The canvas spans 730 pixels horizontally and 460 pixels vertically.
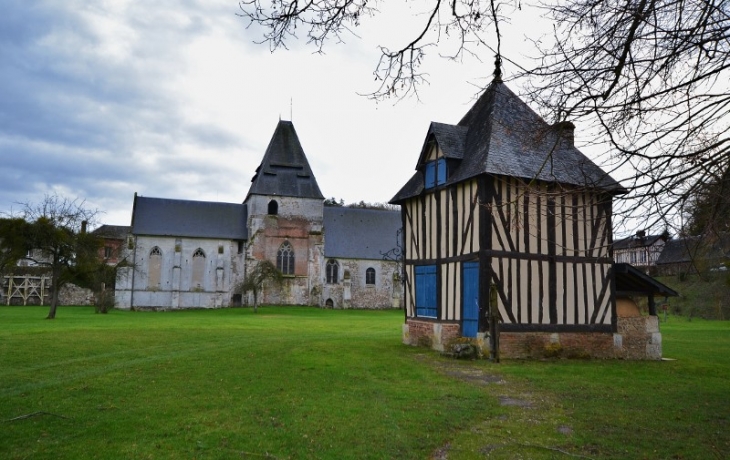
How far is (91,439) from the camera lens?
20.0 feet

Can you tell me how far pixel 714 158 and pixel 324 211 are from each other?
4459 centimetres

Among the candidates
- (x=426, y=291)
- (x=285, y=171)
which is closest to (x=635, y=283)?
(x=426, y=291)

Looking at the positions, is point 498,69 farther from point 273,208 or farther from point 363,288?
point 363,288

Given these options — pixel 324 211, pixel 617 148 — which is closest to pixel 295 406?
pixel 617 148

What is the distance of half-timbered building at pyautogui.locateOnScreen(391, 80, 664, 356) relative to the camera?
1375cm

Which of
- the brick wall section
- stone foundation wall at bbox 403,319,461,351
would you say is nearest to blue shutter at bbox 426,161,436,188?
stone foundation wall at bbox 403,319,461,351

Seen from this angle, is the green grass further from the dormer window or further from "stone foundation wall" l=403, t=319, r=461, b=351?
the dormer window

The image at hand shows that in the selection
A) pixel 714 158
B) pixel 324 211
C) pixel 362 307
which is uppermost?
pixel 324 211

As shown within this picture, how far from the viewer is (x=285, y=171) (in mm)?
45500

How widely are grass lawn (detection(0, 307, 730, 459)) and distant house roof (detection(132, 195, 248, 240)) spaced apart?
30.6 metres

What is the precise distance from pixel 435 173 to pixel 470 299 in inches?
147

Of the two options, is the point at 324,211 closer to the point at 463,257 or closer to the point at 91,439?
the point at 463,257

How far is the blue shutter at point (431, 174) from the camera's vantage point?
15.9 meters

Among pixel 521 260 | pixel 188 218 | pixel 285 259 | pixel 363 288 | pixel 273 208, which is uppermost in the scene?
pixel 273 208
